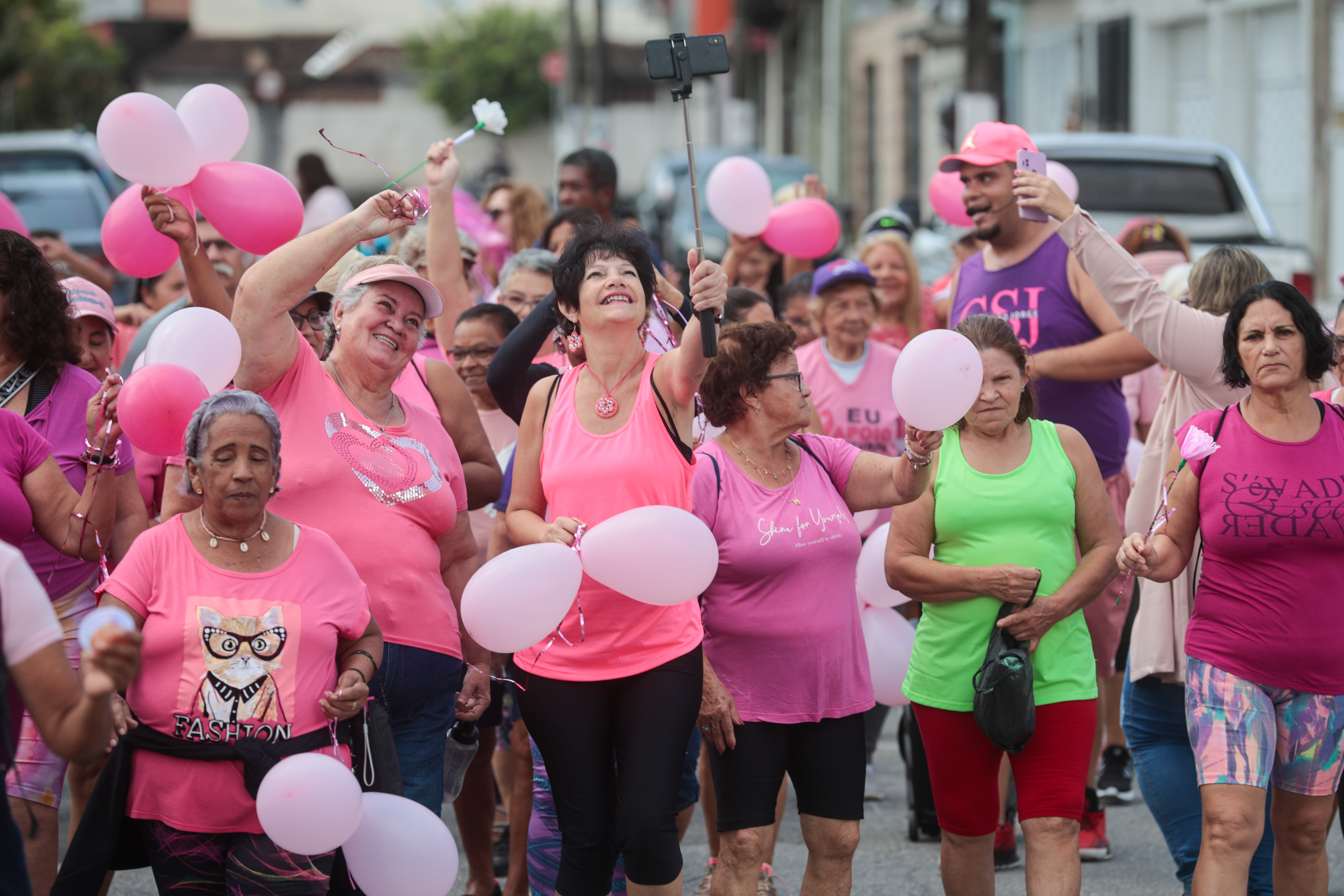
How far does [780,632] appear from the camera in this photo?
414 cm

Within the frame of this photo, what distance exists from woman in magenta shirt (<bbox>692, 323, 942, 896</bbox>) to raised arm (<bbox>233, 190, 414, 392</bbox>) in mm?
1070

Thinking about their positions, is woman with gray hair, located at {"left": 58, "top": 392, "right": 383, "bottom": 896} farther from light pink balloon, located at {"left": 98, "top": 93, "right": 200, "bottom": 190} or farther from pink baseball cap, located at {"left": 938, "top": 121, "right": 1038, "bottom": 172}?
pink baseball cap, located at {"left": 938, "top": 121, "right": 1038, "bottom": 172}

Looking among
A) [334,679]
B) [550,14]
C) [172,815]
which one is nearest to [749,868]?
[334,679]

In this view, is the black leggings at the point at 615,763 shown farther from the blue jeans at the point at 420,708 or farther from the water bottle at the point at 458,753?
the water bottle at the point at 458,753

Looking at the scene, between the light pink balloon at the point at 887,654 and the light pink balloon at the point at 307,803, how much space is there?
2167 millimetres

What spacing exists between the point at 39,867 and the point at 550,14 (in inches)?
2292

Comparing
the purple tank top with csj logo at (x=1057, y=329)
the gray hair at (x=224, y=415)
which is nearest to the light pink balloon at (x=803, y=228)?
the purple tank top with csj logo at (x=1057, y=329)

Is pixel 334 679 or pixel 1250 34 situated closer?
pixel 334 679

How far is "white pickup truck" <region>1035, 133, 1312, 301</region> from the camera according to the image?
10.2m

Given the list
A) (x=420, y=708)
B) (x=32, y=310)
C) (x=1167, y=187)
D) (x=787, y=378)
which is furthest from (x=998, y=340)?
(x=1167, y=187)

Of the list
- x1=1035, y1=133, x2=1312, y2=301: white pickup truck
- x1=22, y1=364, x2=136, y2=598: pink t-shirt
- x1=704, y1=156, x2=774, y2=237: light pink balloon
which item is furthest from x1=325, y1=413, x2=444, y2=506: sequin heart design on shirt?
x1=1035, y1=133, x2=1312, y2=301: white pickup truck

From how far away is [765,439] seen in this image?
4.31 meters

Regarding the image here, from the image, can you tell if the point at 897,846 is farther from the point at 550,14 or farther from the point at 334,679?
the point at 550,14

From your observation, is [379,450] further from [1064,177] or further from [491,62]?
[491,62]
